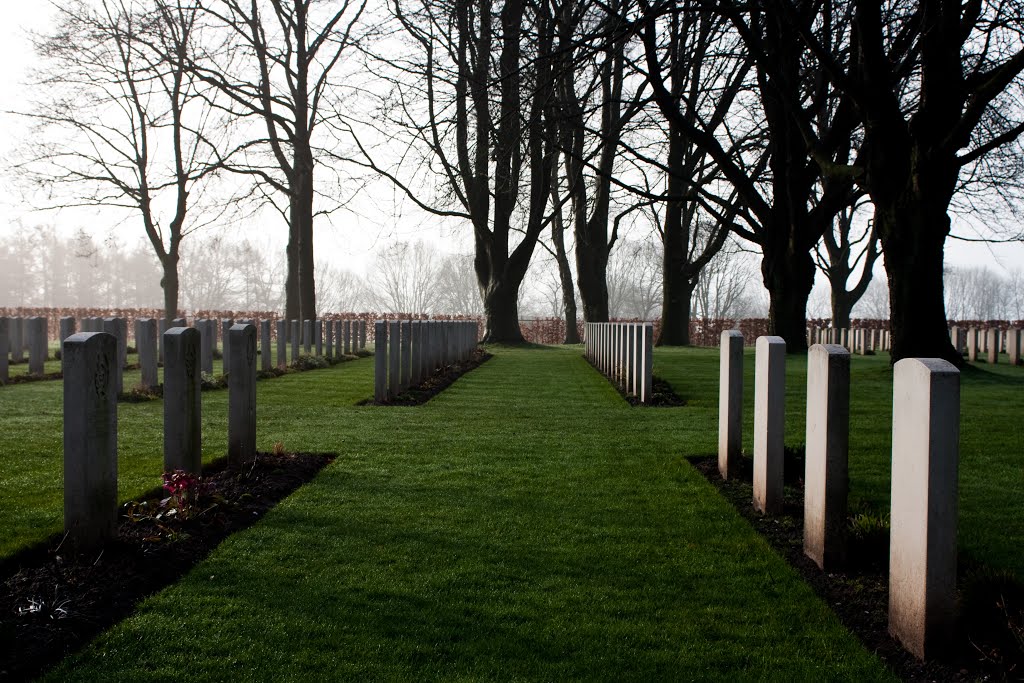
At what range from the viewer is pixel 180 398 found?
477 centimetres

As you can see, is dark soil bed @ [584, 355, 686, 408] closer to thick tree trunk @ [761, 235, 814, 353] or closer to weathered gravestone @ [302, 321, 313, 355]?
thick tree trunk @ [761, 235, 814, 353]

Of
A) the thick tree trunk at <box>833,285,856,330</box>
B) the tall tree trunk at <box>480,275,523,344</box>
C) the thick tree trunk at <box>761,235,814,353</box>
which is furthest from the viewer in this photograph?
the thick tree trunk at <box>833,285,856,330</box>

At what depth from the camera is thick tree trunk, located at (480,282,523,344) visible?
28.6 meters

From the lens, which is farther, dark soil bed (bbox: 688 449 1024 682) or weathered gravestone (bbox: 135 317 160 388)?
weathered gravestone (bbox: 135 317 160 388)

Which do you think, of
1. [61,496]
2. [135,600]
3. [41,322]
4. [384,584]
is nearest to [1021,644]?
[384,584]

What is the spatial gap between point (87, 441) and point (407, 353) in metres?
8.86

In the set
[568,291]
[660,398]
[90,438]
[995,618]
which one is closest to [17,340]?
[660,398]

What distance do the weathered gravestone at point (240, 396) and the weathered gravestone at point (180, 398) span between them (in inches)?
28.5

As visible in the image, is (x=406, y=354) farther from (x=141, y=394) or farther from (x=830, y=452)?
(x=830, y=452)

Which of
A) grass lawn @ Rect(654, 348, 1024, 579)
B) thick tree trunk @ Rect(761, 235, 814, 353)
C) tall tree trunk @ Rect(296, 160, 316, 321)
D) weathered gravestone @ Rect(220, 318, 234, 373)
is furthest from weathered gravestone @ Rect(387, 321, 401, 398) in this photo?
tall tree trunk @ Rect(296, 160, 316, 321)

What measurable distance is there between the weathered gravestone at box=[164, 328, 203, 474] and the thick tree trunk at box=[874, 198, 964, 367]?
10.4 m

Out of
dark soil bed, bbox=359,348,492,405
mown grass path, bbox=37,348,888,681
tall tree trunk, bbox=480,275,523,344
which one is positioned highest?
tall tree trunk, bbox=480,275,523,344

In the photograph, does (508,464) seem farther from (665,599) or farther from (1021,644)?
(1021,644)

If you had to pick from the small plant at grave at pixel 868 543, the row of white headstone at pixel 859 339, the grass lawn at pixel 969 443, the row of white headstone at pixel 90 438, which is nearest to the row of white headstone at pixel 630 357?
the grass lawn at pixel 969 443
